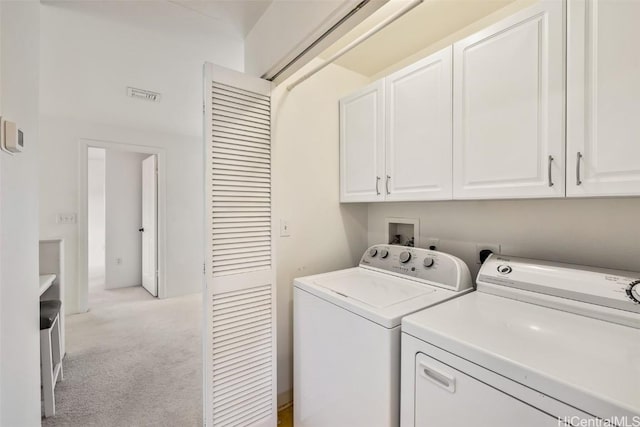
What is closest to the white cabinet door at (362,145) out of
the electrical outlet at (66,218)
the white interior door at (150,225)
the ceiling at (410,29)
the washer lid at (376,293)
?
the ceiling at (410,29)

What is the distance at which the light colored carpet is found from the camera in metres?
1.74

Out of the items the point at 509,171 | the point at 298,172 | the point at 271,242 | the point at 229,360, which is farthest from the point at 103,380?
the point at 509,171

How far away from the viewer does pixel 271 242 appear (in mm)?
1627

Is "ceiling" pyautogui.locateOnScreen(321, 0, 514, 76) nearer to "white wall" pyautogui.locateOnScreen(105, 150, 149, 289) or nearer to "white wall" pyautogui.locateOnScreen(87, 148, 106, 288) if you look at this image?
"white wall" pyautogui.locateOnScreen(105, 150, 149, 289)

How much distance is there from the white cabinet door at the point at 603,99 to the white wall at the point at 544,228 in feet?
1.03

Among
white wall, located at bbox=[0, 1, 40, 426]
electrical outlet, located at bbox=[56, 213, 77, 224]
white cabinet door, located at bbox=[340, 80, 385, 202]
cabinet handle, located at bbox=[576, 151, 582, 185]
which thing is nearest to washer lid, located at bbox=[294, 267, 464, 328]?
white cabinet door, located at bbox=[340, 80, 385, 202]

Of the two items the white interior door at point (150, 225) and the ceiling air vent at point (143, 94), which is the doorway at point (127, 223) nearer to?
the white interior door at point (150, 225)

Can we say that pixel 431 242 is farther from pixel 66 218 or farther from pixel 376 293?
pixel 66 218

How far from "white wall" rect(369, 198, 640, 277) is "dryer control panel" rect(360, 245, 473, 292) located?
0.25 metres

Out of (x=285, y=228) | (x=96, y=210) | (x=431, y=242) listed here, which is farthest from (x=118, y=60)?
(x=96, y=210)

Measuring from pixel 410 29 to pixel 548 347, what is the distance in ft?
5.74

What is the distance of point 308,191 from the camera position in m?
1.95

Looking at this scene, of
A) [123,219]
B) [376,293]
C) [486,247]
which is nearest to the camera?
[376,293]

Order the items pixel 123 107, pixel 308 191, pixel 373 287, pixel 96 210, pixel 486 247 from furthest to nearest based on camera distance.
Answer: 1. pixel 96 210
2. pixel 123 107
3. pixel 308 191
4. pixel 486 247
5. pixel 373 287
